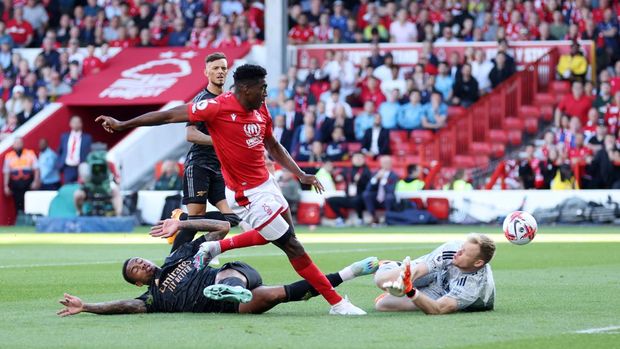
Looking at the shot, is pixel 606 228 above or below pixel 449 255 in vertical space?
below

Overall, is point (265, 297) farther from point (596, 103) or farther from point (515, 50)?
point (515, 50)

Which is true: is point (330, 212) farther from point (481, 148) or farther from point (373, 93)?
point (481, 148)

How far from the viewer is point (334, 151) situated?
29.9 meters

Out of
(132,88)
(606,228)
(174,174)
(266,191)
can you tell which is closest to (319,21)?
A: (132,88)

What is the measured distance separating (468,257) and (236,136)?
2.07 meters

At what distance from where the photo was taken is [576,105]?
29234 mm

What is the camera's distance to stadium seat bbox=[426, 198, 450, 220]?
27.8 meters

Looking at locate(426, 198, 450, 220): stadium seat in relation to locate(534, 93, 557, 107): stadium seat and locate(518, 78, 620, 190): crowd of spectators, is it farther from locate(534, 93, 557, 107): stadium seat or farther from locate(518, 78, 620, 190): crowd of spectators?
locate(534, 93, 557, 107): stadium seat

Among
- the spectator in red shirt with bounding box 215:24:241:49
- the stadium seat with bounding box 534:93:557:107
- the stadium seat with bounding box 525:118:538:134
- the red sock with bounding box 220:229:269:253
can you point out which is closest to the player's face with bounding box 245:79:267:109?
the red sock with bounding box 220:229:269:253

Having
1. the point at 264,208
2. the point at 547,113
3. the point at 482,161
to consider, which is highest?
the point at 264,208

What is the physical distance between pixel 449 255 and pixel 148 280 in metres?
2.44

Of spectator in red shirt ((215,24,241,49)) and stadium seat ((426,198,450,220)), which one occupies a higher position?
spectator in red shirt ((215,24,241,49))

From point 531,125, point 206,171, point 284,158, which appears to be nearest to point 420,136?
point 531,125

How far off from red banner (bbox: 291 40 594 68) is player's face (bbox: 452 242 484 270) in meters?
21.4
